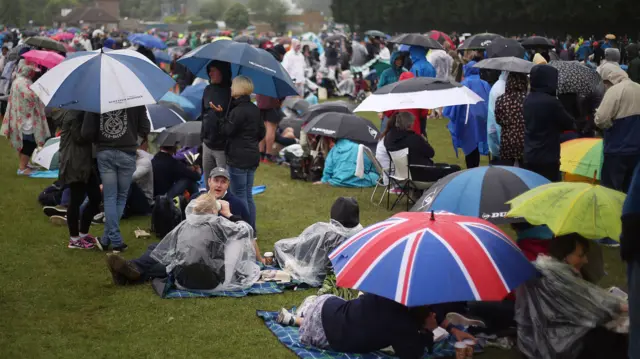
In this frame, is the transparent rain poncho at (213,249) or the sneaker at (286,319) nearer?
the sneaker at (286,319)

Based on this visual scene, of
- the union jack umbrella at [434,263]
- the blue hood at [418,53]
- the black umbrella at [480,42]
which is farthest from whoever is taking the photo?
the black umbrella at [480,42]

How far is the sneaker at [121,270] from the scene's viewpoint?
7059 millimetres

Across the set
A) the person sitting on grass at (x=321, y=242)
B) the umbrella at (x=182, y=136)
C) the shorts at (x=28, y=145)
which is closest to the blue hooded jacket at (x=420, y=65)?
the umbrella at (x=182, y=136)

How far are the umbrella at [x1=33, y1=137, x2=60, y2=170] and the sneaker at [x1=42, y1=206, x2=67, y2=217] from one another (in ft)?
4.92

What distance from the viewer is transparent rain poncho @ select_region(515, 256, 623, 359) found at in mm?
5215

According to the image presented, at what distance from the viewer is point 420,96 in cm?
976

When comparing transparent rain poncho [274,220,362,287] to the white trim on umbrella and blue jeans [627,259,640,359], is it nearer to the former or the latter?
the white trim on umbrella

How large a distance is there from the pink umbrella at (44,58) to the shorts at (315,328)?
20.4ft

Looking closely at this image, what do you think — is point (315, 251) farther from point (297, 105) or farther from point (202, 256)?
point (297, 105)

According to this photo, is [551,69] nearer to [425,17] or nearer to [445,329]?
[445,329]

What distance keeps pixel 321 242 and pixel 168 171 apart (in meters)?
2.86

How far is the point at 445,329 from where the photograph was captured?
583 centimetres

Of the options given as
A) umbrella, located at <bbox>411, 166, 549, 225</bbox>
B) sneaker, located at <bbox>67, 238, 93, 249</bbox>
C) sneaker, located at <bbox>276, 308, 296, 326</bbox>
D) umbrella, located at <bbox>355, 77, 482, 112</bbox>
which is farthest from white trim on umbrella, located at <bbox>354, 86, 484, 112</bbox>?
sneaker, located at <bbox>276, 308, 296, 326</bbox>

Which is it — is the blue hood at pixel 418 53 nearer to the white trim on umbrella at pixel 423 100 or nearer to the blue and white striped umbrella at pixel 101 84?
the white trim on umbrella at pixel 423 100
